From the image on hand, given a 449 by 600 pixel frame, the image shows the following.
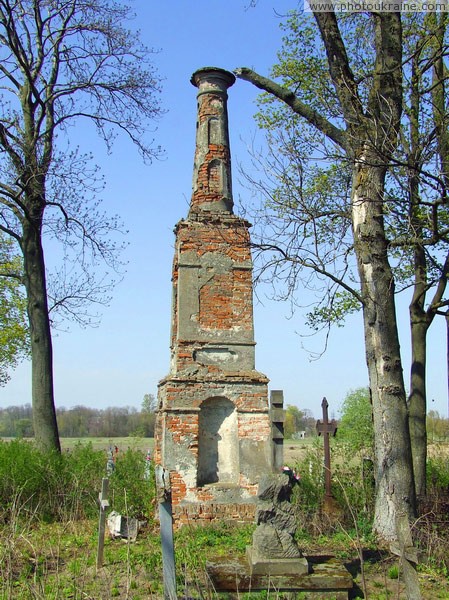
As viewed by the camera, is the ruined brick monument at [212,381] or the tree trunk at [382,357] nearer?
the tree trunk at [382,357]

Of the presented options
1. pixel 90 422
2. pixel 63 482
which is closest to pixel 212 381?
pixel 63 482

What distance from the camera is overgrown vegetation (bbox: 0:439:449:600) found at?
7273 mm

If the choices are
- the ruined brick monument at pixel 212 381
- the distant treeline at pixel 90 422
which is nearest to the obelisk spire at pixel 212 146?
the ruined brick monument at pixel 212 381

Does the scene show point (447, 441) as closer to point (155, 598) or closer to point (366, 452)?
point (366, 452)

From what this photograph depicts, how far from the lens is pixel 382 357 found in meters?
8.98

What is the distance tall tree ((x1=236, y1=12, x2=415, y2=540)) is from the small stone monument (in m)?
1.94

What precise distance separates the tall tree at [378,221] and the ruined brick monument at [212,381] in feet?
8.61

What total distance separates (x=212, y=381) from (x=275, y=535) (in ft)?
16.9

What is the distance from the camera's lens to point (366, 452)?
14164 mm

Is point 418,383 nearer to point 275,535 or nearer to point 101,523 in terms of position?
point 275,535

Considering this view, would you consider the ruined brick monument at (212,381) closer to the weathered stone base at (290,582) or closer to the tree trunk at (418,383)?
the tree trunk at (418,383)

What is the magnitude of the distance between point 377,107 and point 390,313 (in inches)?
128

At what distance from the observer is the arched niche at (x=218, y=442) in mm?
12102

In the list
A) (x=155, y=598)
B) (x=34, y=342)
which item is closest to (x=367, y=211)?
(x=155, y=598)
